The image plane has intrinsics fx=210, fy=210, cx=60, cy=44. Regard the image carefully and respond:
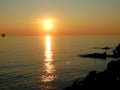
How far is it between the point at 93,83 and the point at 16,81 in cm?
2515

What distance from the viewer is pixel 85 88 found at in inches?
1556

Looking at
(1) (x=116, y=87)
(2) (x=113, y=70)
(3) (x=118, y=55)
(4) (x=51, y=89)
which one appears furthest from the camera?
(3) (x=118, y=55)

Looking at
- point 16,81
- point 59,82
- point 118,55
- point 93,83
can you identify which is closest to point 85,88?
point 93,83

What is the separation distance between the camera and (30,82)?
186 ft

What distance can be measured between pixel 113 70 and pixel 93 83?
8169 millimetres

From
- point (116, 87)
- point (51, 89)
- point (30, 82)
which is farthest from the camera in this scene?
point (30, 82)

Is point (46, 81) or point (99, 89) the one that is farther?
point (46, 81)

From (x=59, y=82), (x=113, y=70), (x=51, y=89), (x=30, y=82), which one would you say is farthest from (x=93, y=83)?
(x=30, y=82)

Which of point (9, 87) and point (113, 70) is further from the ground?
point (113, 70)

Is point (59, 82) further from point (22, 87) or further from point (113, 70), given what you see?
point (113, 70)

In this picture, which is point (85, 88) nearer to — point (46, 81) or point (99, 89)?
point (99, 89)

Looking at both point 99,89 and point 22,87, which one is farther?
point 22,87

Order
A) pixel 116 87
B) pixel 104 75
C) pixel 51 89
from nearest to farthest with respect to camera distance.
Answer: pixel 116 87
pixel 104 75
pixel 51 89

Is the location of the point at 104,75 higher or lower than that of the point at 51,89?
higher
